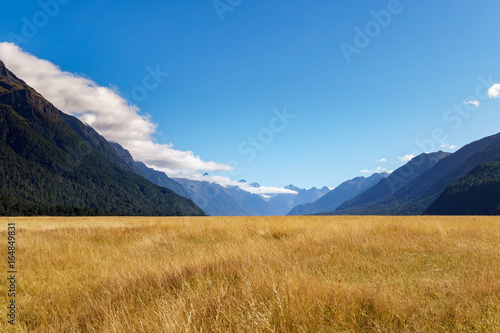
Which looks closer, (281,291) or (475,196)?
(281,291)

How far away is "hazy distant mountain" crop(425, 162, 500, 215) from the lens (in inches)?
5896

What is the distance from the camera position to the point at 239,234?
32.8 ft

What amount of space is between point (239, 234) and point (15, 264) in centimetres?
678

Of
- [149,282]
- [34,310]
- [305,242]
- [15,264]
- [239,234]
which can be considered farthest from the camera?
[239,234]

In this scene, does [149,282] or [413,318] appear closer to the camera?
[413,318]

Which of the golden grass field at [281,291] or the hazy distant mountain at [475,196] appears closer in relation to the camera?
the golden grass field at [281,291]

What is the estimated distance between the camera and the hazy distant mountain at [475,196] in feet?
491

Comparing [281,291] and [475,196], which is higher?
[281,291]

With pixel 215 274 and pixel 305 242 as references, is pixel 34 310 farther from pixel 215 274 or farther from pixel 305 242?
pixel 305 242

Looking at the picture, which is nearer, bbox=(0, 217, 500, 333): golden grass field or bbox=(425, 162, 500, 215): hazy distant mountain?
bbox=(0, 217, 500, 333): golden grass field

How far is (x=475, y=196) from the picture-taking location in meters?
160

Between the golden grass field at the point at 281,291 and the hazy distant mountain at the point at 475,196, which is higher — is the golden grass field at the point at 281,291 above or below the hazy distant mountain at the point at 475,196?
above

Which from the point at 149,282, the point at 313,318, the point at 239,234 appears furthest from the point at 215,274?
the point at 239,234

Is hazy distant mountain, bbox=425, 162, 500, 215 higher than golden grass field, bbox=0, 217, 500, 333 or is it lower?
lower
